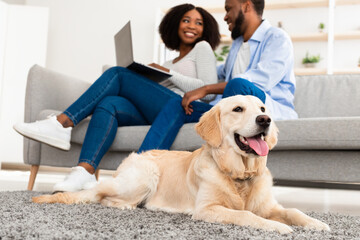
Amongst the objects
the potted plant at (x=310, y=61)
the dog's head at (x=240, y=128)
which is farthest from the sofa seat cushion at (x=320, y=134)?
the potted plant at (x=310, y=61)

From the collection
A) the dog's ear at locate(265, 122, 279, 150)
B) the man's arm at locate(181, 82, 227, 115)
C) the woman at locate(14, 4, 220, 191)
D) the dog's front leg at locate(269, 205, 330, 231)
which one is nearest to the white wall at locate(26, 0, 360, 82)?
the woman at locate(14, 4, 220, 191)

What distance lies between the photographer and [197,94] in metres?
2.13

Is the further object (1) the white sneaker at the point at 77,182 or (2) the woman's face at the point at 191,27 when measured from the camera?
(2) the woman's face at the point at 191,27

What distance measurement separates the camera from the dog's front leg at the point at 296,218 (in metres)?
1.26

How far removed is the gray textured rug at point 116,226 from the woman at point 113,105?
0.46 m

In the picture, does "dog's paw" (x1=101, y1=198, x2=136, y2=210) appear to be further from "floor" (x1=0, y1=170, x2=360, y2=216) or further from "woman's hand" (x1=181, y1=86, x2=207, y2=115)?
"floor" (x1=0, y1=170, x2=360, y2=216)

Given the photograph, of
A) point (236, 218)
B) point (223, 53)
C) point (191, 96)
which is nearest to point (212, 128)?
point (236, 218)

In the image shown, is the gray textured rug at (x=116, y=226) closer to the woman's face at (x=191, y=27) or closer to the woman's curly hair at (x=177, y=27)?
the woman's face at (x=191, y=27)

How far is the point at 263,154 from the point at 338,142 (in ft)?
2.73

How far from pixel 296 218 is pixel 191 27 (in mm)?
1992

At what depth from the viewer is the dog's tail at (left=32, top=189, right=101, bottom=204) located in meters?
1.65

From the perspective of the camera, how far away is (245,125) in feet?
4.52

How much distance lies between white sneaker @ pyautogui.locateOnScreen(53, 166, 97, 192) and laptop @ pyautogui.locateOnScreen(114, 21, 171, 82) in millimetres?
736

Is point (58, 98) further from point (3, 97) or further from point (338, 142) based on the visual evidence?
point (3, 97)
